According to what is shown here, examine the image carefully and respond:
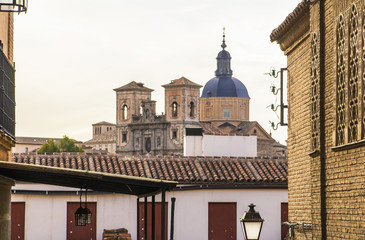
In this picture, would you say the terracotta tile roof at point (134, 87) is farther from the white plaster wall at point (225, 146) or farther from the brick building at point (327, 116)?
the brick building at point (327, 116)

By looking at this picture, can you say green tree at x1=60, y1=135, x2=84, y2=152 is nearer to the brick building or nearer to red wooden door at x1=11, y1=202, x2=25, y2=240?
red wooden door at x1=11, y1=202, x2=25, y2=240

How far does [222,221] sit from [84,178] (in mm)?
15980

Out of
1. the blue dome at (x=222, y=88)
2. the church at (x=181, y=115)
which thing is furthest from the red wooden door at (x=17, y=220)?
the blue dome at (x=222, y=88)

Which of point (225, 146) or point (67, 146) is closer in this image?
point (225, 146)

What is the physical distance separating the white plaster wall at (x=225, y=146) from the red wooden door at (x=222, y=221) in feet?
24.9

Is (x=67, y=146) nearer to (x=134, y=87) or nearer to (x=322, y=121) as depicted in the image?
(x=134, y=87)

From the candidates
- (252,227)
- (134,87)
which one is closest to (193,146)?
(252,227)

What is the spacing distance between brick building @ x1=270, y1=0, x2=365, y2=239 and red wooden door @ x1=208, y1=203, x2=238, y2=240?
10611mm

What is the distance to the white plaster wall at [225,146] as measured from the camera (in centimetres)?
3642

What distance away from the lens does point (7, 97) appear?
14672 mm

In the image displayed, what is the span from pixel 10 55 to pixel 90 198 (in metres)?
11.5

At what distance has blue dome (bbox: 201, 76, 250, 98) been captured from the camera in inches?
5659

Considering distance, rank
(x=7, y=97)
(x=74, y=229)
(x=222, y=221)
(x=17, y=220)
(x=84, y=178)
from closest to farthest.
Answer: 1. (x=84, y=178)
2. (x=7, y=97)
3. (x=17, y=220)
4. (x=74, y=229)
5. (x=222, y=221)

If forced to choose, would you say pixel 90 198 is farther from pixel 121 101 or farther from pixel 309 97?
pixel 121 101
